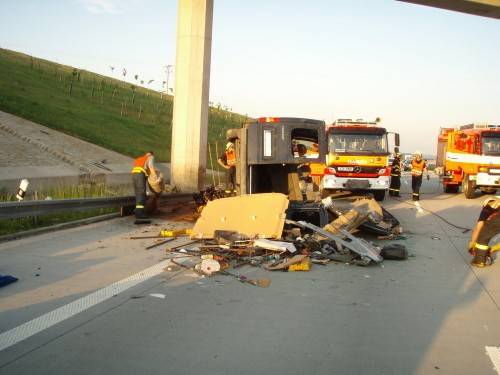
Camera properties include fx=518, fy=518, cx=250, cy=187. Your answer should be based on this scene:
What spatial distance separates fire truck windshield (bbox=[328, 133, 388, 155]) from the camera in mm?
18266

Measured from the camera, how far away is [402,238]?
10164 mm

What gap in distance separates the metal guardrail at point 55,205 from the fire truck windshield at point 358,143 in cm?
748

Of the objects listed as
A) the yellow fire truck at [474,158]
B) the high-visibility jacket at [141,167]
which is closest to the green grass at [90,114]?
the high-visibility jacket at [141,167]

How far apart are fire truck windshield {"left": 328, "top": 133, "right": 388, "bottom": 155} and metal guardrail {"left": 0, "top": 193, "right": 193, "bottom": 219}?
24.5 feet

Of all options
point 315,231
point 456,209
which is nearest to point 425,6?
point 456,209

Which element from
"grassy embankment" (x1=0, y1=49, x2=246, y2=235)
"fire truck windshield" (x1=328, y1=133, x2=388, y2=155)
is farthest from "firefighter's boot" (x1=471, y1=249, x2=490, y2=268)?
"fire truck windshield" (x1=328, y1=133, x2=388, y2=155)

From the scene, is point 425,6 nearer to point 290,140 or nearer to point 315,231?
point 290,140

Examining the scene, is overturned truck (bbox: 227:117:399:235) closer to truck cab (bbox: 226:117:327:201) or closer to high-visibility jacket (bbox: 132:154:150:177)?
truck cab (bbox: 226:117:327:201)

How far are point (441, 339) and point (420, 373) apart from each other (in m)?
0.85

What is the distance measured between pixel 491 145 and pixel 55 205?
16.1 m

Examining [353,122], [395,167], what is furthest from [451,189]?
[353,122]

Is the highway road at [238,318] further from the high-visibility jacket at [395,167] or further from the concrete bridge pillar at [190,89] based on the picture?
the high-visibility jacket at [395,167]

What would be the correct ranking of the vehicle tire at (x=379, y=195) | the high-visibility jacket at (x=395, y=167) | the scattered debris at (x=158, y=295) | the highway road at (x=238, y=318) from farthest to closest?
the high-visibility jacket at (x=395, y=167)
the vehicle tire at (x=379, y=195)
the scattered debris at (x=158, y=295)
the highway road at (x=238, y=318)

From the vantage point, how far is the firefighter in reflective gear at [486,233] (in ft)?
24.5
